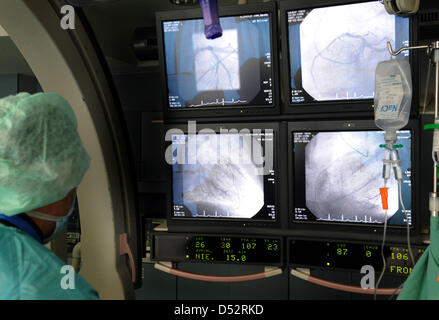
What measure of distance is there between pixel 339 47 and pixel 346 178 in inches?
21.6

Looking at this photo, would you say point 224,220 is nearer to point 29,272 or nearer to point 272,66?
point 272,66

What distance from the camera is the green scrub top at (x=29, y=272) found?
1154 mm

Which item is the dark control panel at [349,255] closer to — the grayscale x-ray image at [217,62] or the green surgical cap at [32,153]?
the grayscale x-ray image at [217,62]

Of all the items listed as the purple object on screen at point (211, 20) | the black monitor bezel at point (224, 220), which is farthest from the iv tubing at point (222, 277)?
the purple object on screen at point (211, 20)

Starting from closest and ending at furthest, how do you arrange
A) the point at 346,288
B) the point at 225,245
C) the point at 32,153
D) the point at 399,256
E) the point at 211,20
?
the point at 32,153, the point at 211,20, the point at 399,256, the point at 346,288, the point at 225,245

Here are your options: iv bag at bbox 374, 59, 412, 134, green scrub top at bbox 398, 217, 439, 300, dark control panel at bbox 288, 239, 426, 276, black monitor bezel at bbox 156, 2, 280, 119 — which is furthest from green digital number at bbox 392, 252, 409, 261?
black monitor bezel at bbox 156, 2, 280, 119

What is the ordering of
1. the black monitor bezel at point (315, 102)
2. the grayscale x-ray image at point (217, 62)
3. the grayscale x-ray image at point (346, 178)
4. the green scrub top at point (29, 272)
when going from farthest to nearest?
the grayscale x-ray image at point (217, 62) < the grayscale x-ray image at point (346, 178) < the black monitor bezel at point (315, 102) < the green scrub top at point (29, 272)

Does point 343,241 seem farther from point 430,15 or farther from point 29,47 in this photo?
point 29,47

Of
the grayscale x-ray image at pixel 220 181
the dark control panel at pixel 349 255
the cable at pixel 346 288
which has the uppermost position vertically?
the grayscale x-ray image at pixel 220 181

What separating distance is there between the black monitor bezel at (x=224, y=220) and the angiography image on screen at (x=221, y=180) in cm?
2

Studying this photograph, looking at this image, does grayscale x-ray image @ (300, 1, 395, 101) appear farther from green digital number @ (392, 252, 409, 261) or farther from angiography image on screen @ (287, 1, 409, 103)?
green digital number @ (392, 252, 409, 261)

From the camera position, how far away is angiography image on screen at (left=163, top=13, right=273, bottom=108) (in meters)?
1.83

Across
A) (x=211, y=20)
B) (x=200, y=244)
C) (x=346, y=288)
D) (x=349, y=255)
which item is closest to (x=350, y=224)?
(x=349, y=255)

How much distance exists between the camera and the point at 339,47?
1762 millimetres
